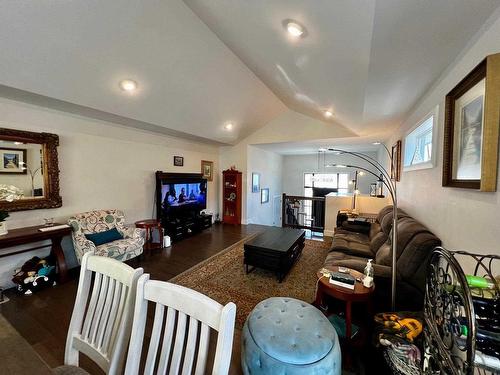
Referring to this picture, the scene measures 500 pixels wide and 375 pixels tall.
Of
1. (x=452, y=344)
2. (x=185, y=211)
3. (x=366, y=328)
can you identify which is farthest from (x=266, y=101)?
(x=452, y=344)

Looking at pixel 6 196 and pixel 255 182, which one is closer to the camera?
pixel 6 196

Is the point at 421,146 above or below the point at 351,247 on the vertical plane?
above

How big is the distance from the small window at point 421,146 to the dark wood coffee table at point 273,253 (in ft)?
6.39

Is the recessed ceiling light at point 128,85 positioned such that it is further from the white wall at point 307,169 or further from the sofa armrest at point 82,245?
the white wall at point 307,169

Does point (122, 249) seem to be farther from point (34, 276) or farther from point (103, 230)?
point (34, 276)

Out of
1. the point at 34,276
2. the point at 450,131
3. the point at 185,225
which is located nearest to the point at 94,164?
the point at 34,276

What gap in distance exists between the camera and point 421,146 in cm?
266

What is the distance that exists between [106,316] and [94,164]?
3.31 meters

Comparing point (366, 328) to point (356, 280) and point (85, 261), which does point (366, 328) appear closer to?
point (356, 280)

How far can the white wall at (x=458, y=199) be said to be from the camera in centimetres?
128


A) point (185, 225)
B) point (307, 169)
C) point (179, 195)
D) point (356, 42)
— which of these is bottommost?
point (185, 225)

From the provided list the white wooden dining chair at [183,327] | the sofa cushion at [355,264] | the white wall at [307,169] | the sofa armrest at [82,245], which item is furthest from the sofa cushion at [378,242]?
the white wall at [307,169]

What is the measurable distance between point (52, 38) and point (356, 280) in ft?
12.2

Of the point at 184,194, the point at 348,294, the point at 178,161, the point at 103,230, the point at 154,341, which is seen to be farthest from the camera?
the point at 178,161
